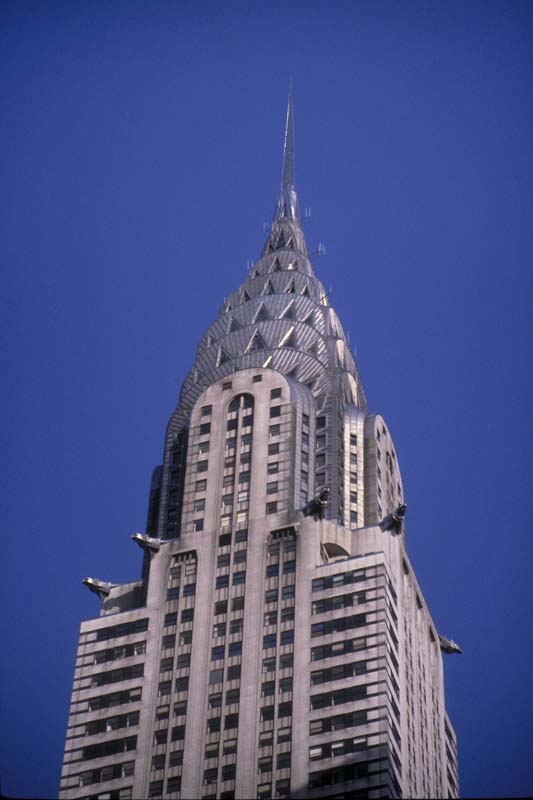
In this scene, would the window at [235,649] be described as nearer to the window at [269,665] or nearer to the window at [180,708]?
the window at [269,665]

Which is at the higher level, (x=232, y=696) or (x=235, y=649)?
(x=235, y=649)

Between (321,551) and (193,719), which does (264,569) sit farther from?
(193,719)

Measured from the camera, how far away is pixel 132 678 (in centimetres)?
19312

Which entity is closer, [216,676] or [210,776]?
[210,776]

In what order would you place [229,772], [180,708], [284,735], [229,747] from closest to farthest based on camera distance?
1. [229,772]
2. [284,735]
3. [229,747]
4. [180,708]

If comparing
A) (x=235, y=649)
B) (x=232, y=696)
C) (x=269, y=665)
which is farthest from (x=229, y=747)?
(x=235, y=649)

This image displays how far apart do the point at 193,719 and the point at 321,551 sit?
24.0 meters

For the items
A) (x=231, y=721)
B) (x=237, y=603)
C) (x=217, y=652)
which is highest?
(x=237, y=603)

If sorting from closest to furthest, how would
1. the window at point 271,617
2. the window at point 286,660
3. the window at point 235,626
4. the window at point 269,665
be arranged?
1. the window at point 286,660
2. the window at point 269,665
3. the window at point 271,617
4. the window at point 235,626

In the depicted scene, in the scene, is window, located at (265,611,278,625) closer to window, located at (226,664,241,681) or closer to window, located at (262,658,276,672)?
window, located at (262,658,276,672)

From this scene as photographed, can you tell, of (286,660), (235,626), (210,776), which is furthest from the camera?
(235,626)

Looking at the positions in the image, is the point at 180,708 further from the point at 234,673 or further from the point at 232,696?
the point at 234,673

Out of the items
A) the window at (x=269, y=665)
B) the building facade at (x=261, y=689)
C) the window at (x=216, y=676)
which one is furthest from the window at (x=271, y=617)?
the window at (x=216, y=676)

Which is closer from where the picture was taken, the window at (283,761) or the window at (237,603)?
the window at (283,761)
